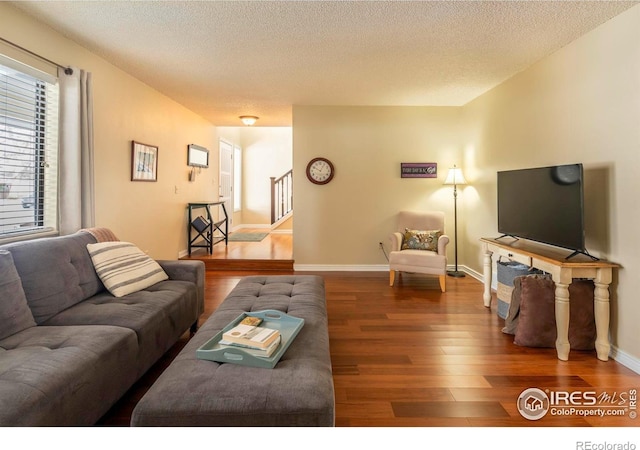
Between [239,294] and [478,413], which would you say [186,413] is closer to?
[239,294]

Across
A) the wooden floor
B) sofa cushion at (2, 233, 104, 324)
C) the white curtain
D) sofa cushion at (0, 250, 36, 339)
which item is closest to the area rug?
the wooden floor

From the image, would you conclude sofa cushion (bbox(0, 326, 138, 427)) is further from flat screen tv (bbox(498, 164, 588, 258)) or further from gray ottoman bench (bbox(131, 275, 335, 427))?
flat screen tv (bbox(498, 164, 588, 258))

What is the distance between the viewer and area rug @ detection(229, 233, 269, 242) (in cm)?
714

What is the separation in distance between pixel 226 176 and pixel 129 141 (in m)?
4.07

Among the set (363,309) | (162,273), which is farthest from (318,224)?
(162,273)

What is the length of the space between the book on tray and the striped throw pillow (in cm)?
120

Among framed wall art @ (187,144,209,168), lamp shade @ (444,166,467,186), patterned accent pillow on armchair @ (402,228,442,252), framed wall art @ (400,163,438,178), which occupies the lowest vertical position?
patterned accent pillow on armchair @ (402,228,442,252)

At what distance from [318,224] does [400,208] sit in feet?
4.07

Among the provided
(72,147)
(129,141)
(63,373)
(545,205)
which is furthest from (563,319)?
(129,141)

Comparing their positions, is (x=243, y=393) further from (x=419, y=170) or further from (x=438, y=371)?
(x=419, y=170)

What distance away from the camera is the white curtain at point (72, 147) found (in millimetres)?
2908

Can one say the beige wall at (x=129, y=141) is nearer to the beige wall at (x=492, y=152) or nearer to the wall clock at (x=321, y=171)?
the beige wall at (x=492, y=152)

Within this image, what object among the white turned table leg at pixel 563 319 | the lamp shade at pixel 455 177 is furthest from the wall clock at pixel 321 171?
the white turned table leg at pixel 563 319

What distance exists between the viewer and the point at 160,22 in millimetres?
2654
